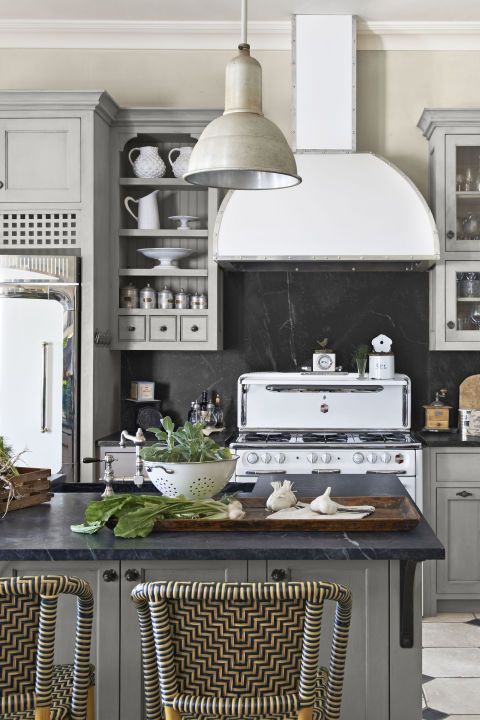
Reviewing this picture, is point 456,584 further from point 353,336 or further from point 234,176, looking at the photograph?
point 234,176

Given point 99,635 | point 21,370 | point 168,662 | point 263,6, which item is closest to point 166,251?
point 21,370

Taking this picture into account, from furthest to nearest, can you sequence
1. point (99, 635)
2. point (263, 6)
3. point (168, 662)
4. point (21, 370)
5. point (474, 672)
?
point (263, 6) → point (21, 370) → point (474, 672) → point (99, 635) → point (168, 662)

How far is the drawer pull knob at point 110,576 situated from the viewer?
7.64ft

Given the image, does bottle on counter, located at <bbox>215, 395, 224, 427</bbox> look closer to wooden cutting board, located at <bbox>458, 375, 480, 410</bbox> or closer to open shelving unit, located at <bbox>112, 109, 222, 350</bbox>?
open shelving unit, located at <bbox>112, 109, 222, 350</bbox>

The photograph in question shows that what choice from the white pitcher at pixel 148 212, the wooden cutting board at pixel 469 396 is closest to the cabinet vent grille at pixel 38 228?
the white pitcher at pixel 148 212

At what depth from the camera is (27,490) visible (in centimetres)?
281

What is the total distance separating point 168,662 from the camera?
5.85 ft

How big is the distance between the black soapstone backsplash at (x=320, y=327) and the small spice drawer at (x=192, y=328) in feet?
1.17

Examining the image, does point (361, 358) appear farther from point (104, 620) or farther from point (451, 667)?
point (104, 620)

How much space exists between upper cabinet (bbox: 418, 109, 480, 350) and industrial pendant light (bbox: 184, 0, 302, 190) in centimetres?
236

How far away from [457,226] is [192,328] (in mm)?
1562

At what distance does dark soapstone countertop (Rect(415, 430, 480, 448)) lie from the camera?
4531 millimetres

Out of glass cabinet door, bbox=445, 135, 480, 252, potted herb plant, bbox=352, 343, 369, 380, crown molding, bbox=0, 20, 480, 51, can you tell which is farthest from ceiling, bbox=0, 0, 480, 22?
potted herb plant, bbox=352, 343, 369, 380

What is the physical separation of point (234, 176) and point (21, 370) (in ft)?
6.89
